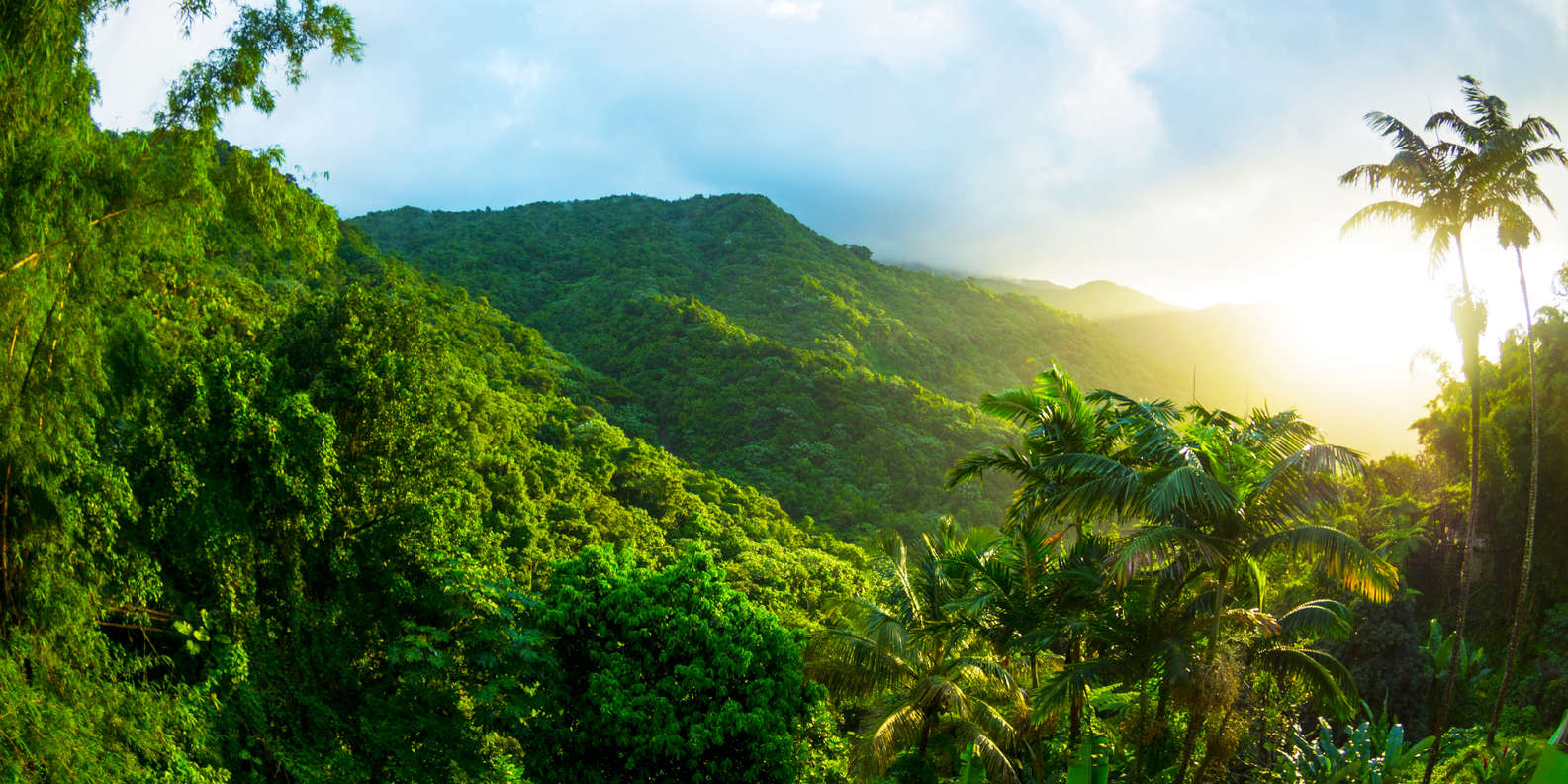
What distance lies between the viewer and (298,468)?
41.1ft

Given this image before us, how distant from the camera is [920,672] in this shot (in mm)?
12750

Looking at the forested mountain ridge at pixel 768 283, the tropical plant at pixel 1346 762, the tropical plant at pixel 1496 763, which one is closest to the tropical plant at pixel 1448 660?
the tropical plant at pixel 1496 763

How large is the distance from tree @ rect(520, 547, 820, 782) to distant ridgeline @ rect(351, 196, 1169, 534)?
1006 inches

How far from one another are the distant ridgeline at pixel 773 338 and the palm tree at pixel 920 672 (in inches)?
1017

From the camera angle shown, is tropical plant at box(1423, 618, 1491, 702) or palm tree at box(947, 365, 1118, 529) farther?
tropical plant at box(1423, 618, 1491, 702)

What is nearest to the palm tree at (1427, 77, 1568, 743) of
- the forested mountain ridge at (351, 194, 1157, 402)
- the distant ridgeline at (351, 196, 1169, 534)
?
the distant ridgeline at (351, 196, 1169, 534)

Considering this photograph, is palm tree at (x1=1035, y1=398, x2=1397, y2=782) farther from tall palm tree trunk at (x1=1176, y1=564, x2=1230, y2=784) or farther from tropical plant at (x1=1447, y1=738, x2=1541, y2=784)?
tropical plant at (x1=1447, y1=738, x2=1541, y2=784)

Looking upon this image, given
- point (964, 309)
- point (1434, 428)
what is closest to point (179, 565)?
point (1434, 428)

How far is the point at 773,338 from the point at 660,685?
2097 inches

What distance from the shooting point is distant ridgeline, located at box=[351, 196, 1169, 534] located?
46531 millimetres

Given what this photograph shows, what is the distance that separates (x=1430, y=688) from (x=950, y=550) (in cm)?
1845

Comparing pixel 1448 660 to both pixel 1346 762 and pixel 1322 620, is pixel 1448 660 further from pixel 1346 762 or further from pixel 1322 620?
pixel 1322 620

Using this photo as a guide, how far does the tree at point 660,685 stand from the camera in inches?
518

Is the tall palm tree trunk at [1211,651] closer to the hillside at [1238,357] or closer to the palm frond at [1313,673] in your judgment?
the palm frond at [1313,673]
